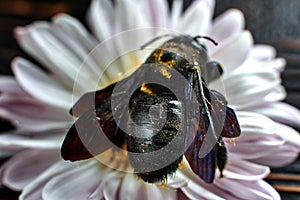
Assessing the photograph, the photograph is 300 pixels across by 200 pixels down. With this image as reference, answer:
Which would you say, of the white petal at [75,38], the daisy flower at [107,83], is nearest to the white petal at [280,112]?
the daisy flower at [107,83]

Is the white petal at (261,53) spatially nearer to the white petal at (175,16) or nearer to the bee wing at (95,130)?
the white petal at (175,16)

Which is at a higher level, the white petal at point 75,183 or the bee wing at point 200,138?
the bee wing at point 200,138

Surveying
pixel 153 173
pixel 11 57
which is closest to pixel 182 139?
pixel 153 173

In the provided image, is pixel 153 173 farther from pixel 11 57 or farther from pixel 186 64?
pixel 11 57

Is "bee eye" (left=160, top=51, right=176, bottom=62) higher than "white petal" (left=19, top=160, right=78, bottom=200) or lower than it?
higher

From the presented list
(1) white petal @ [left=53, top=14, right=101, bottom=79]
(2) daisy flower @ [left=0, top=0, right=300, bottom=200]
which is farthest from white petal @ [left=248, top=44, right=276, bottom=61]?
(1) white petal @ [left=53, top=14, right=101, bottom=79]

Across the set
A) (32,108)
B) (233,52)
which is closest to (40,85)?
(32,108)

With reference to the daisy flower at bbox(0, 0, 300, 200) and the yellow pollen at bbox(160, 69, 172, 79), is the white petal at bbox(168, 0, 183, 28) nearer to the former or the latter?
the daisy flower at bbox(0, 0, 300, 200)

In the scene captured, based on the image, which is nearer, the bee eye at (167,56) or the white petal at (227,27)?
the bee eye at (167,56)
